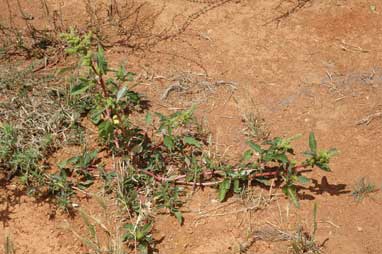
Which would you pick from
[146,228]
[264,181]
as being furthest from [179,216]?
[264,181]

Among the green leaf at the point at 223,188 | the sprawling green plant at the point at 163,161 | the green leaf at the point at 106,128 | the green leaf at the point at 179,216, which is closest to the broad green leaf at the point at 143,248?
the sprawling green plant at the point at 163,161

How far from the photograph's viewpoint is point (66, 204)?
10.9 ft

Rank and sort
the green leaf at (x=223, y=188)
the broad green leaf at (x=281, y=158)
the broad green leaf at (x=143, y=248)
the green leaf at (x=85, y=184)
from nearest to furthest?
1. the broad green leaf at (x=143, y=248)
2. the broad green leaf at (x=281, y=158)
3. the green leaf at (x=223, y=188)
4. the green leaf at (x=85, y=184)

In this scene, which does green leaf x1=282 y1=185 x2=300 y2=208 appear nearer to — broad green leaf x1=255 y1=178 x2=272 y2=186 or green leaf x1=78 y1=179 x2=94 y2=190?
broad green leaf x1=255 y1=178 x2=272 y2=186

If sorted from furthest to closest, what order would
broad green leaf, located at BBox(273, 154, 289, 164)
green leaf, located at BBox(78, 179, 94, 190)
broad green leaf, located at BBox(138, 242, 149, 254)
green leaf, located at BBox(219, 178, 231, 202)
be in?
green leaf, located at BBox(78, 179, 94, 190) → green leaf, located at BBox(219, 178, 231, 202) → broad green leaf, located at BBox(273, 154, 289, 164) → broad green leaf, located at BBox(138, 242, 149, 254)

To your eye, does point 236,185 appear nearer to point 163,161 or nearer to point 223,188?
point 223,188

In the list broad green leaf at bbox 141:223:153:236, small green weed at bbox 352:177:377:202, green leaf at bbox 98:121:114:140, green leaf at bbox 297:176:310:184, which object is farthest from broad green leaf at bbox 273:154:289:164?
green leaf at bbox 98:121:114:140

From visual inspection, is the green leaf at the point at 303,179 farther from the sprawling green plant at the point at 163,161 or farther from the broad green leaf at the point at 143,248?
the broad green leaf at the point at 143,248

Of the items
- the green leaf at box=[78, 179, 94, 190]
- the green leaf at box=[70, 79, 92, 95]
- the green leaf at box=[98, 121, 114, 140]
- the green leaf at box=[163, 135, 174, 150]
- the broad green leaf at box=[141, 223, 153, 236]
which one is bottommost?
the broad green leaf at box=[141, 223, 153, 236]

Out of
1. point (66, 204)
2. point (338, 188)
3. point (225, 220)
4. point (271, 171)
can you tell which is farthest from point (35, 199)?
point (338, 188)

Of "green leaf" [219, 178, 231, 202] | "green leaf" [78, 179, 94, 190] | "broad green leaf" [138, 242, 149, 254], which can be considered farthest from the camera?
"green leaf" [78, 179, 94, 190]

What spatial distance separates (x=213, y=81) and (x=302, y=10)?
1.16 meters

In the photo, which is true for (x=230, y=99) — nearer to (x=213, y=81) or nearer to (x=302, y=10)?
(x=213, y=81)

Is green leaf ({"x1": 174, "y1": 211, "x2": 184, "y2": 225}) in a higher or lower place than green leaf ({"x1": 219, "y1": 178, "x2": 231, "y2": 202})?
lower
